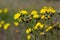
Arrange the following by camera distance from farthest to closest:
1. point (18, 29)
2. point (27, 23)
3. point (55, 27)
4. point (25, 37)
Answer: point (18, 29) → point (25, 37) → point (55, 27) → point (27, 23)

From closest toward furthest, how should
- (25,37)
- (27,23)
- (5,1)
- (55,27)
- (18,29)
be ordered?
(27,23)
(55,27)
(25,37)
(18,29)
(5,1)

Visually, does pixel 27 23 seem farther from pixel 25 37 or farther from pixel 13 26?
pixel 13 26

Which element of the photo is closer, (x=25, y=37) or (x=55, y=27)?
(x=55, y=27)

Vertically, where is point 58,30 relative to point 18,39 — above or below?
above

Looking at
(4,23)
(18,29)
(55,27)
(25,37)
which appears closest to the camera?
(55,27)

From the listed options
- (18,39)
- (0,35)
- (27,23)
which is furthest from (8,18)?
(27,23)

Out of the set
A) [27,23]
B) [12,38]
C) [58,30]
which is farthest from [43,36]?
[12,38]

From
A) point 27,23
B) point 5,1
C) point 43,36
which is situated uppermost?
point 27,23

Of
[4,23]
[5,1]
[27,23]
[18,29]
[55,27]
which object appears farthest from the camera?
[5,1]

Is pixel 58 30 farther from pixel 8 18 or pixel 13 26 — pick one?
pixel 8 18
